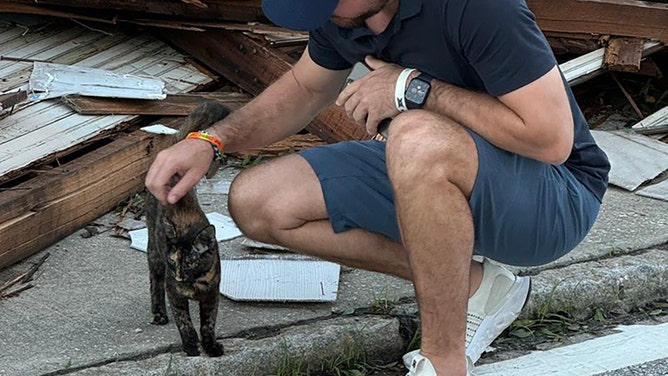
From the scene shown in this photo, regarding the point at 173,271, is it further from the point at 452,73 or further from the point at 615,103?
the point at 615,103

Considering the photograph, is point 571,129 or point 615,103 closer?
point 571,129

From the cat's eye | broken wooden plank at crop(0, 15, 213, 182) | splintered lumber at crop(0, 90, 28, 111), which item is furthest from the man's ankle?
splintered lumber at crop(0, 90, 28, 111)

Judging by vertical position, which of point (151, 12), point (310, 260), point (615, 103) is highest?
point (151, 12)

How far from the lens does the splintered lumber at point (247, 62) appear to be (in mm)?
5688

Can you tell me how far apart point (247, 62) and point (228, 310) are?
2101 mm

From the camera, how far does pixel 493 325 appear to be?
12.8 ft

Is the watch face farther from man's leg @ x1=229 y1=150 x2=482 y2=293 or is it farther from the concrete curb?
the concrete curb

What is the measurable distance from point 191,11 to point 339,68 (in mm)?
2136

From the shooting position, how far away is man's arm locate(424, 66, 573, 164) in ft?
10.9

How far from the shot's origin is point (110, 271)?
4.46 metres

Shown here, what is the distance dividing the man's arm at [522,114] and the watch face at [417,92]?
0.02 m

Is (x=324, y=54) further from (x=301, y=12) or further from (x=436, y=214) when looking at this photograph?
(x=436, y=214)

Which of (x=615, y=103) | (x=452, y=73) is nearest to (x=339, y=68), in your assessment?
(x=452, y=73)

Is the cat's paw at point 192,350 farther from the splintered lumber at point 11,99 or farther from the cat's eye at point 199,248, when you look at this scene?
the splintered lumber at point 11,99
